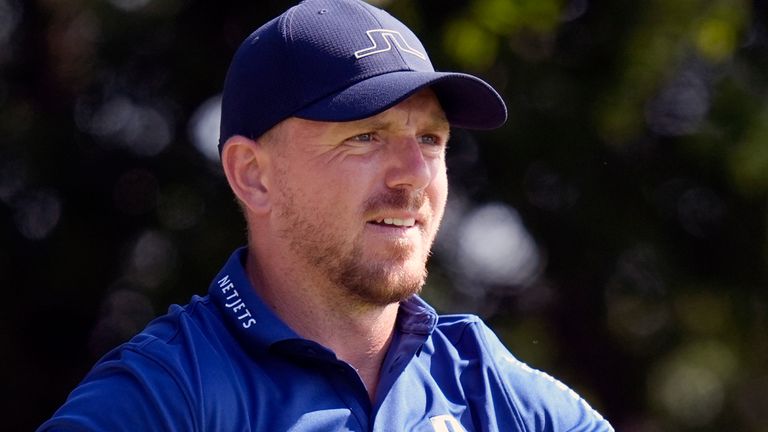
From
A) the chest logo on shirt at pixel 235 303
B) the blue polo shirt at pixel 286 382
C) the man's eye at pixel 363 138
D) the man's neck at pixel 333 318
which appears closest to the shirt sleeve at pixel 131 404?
the blue polo shirt at pixel 286 382

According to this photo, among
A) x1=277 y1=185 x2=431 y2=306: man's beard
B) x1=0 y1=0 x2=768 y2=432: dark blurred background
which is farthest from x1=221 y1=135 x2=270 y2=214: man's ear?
x1=0 y1=0 x2=768 y2=432: dark blurred background

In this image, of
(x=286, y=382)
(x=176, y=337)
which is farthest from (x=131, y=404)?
(x=286, y=382)

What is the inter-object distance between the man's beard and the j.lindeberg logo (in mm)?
293

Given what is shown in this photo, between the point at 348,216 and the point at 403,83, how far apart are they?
284mm

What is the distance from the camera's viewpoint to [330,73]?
2.90 metres

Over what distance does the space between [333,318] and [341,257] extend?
0.15 m

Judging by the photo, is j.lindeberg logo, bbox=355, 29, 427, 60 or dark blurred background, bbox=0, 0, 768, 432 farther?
dark blurred background, bbox=0, 0, 768, 432

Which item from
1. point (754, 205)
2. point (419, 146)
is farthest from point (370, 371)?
point (754, 205)

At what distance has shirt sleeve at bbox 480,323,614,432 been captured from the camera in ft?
9.81

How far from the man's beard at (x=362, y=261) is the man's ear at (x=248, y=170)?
103 mm

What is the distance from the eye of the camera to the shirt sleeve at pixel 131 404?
2.55 metres

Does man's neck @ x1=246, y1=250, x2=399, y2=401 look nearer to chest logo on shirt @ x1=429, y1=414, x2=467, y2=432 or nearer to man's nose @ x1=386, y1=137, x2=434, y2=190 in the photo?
chest logo on shirt @ x1=429, y1=414, x2=467, y2=432

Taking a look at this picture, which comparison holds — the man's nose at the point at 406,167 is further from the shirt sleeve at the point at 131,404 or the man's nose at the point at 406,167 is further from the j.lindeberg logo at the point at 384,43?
the shirt sleeve at the point at 131,404

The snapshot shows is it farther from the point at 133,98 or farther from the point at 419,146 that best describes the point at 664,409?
the point at 419,146
